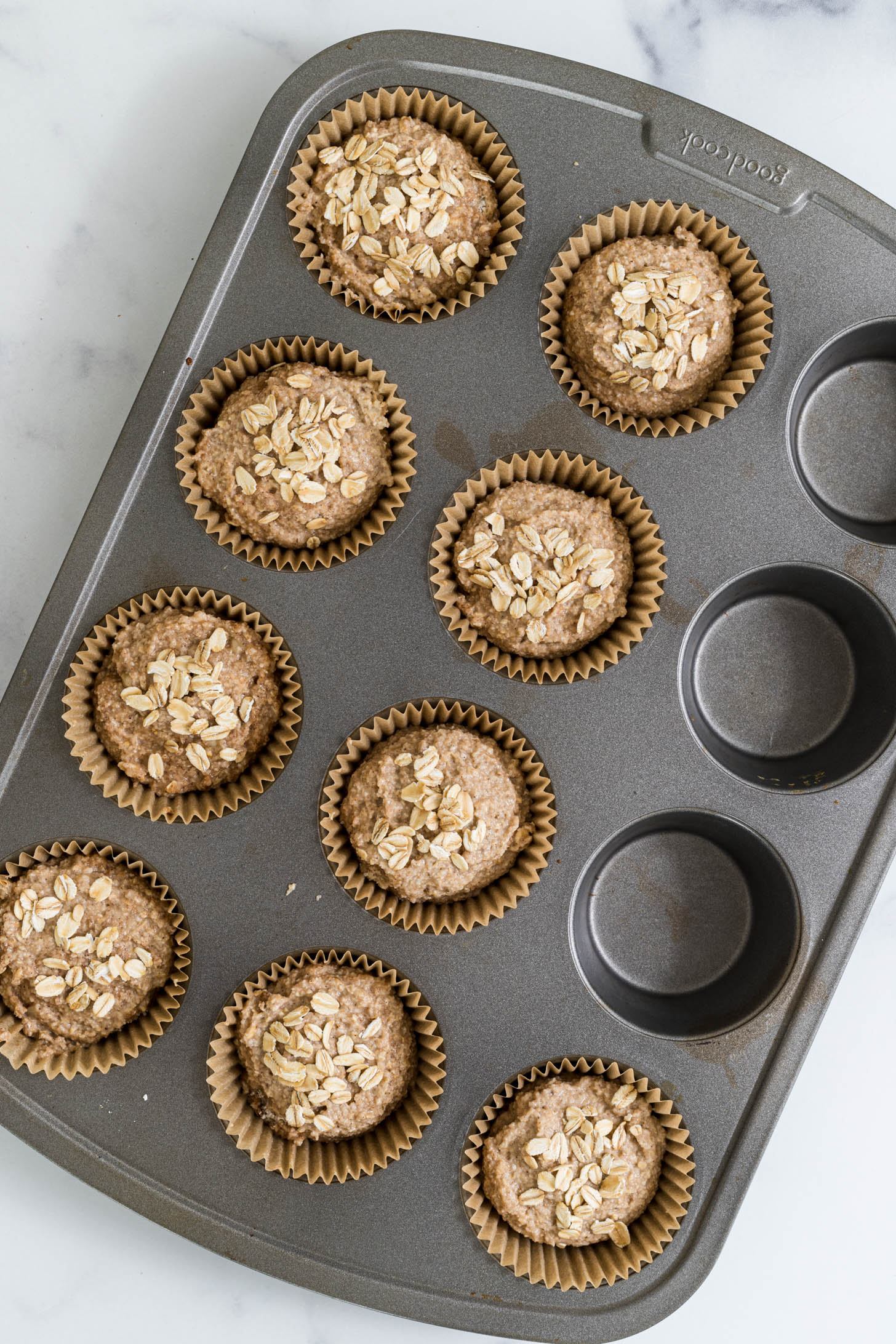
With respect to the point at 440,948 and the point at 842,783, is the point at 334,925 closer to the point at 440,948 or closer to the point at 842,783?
the point at 440,948

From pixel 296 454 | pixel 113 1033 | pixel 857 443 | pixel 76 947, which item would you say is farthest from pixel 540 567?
pixel 113 1033

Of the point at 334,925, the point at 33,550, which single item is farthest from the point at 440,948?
the point at 33,550

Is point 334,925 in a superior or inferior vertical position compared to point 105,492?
inferior

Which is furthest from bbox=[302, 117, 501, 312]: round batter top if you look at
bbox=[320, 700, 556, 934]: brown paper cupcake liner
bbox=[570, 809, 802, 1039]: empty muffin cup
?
bbox=[570, 809, 802, 1039]: empty muffin cup

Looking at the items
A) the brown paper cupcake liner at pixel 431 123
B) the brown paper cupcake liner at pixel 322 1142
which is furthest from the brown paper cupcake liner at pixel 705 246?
the brown paper cupcake liner at pixel 322 1142

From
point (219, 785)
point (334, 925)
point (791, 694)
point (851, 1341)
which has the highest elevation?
point (791, 694)

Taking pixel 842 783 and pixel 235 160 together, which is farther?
pixel 235 160

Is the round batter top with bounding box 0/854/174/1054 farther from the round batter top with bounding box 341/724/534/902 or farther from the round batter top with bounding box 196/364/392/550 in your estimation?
the round batter top with bounding box 196/364/392/550

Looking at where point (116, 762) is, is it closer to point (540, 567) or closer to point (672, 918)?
point (540, 567)
